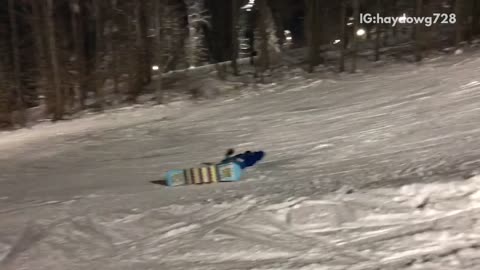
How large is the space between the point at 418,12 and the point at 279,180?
15822 millimetres

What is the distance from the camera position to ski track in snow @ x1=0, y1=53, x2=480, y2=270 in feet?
16.8

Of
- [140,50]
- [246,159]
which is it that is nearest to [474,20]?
[140,50]

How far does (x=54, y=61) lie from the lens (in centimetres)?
2011

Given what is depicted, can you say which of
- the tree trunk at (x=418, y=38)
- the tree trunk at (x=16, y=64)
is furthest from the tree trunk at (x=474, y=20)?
the tree trunk at (x=16, y=64)

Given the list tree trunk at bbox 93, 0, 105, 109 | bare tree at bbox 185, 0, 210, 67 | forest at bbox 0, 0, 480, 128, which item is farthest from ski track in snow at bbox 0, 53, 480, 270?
bare tree at bbox 185, 0, 210, 67

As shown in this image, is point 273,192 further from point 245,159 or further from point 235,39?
point 235,39

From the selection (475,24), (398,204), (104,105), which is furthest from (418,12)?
(398,204)

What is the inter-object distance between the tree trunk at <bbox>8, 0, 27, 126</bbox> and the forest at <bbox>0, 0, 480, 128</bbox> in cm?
3

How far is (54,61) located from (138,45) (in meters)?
3.08

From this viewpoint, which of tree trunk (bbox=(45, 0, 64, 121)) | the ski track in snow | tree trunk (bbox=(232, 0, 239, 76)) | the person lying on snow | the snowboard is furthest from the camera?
tree trunk (bbox=(232, 0, 239, 76))

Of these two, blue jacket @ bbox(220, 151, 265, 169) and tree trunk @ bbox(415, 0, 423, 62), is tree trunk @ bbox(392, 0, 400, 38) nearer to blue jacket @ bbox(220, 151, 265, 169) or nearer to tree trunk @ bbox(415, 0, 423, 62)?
tree trunk @ bbox(415, 0, 423, 62)

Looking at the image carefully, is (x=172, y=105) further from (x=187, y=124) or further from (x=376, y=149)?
(x=376, y=149)

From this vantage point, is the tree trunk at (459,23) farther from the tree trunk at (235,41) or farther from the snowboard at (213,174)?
the snowboard at (213,174)

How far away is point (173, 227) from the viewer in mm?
6156
